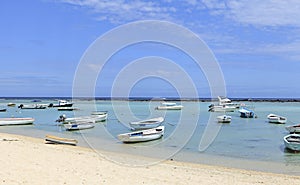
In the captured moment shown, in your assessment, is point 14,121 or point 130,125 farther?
point 14,121

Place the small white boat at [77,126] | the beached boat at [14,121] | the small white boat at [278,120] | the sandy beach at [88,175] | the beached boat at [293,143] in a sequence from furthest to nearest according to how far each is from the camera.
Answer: the small white boat at [278,120], the beached boat at [14,121], the small white boat at [77,126], the beached boat at [293,143], the sandy beach at [88,175]

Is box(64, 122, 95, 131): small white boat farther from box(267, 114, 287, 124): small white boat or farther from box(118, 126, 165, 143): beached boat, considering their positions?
box(267, 114, 287, 124): small white boat

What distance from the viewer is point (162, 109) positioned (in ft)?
281

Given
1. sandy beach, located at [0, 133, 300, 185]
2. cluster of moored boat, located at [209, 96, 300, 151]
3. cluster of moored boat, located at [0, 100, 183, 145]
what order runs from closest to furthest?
sandy beach, located at [0, 133, 300, 185], cluster of moored boat, located at [209, 96, 300, 151], cluster of moored boat, located at [0, 100, 183, 145]

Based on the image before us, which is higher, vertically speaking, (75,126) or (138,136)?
(138,136)

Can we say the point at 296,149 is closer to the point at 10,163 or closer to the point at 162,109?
the point at 10,163

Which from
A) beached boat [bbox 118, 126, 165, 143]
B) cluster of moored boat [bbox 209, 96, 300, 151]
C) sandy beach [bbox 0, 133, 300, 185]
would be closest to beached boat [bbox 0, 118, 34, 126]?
beached boat [bbox 118, 126, 165, 143]

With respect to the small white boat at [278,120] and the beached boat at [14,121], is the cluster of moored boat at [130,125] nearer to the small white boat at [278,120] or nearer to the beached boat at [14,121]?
the beached boat at [14,121]

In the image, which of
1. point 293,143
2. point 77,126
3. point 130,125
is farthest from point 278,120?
point 77,126

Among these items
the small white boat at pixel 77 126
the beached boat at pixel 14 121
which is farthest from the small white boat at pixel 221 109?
the beached boat at pixel 14 121

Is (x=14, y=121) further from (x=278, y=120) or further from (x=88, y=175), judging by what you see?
(x=88, y=175)

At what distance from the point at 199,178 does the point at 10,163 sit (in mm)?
6653

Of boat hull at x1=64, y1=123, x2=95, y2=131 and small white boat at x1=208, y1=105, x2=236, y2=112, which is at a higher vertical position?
small white boat at x1=208, y1=105, x2=236, y2=112

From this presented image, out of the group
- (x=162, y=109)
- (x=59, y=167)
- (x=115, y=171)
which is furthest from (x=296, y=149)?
(x=162, y=109)
